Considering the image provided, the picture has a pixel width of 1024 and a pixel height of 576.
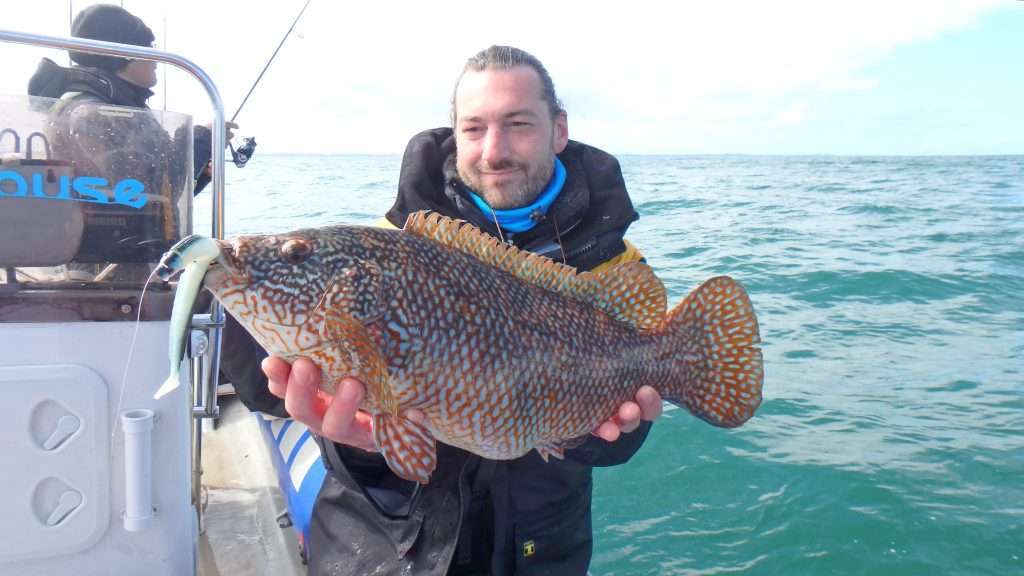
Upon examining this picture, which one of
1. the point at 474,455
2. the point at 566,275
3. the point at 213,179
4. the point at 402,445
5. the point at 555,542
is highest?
the point at 213,179

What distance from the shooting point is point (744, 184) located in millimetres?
34969

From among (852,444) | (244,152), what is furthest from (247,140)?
(852,444)

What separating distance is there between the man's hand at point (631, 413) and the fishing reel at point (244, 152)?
3922 mm

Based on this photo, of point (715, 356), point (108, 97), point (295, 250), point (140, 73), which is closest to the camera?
point (295, 250)

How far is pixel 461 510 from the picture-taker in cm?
277

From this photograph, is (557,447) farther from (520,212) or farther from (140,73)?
(140,73)

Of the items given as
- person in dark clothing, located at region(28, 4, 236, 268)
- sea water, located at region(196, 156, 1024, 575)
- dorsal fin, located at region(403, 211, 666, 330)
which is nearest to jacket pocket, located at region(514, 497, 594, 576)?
dorsal fin, located at region(403, 211, 666, 330)

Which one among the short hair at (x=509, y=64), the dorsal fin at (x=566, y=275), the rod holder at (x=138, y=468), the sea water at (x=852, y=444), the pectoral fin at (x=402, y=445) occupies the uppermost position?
the short hair at (x=509, y=64)

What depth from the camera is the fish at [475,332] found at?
7.13 ft

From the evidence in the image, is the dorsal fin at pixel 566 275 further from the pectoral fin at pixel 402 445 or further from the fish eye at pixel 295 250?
the pectoral fin at pixel 402 445

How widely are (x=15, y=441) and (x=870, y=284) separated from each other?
13.8m

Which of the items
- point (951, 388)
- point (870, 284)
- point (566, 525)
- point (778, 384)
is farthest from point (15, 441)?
point (870, 284)

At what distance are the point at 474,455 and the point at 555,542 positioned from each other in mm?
590

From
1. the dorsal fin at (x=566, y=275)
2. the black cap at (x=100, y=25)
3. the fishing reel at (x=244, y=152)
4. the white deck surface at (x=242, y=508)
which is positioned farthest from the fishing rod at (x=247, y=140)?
the dorsal fin at (x=566, y=275)
